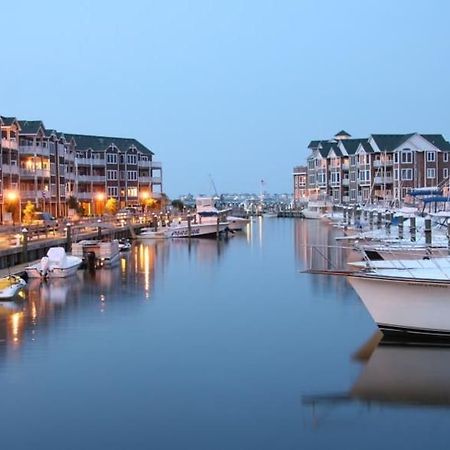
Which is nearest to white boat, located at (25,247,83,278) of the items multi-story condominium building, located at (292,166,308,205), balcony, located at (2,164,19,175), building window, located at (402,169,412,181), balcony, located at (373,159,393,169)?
balcony, located at (2,164,19,175)

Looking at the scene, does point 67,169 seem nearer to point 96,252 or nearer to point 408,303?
point 96,252

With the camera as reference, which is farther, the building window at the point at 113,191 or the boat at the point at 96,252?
the building window at the point at 113,191

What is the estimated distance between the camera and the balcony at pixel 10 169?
65569mm

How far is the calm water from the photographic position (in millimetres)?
15547

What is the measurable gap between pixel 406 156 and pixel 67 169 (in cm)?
4563

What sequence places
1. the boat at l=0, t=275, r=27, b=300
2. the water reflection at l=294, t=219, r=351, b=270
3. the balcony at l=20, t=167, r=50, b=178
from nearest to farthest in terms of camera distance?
the boat at l=0, t=275, r=27, b=300, the water reflection at l=294, t=219, r=351, b=270, the balcony at l=20, t=167, r=50, b=178

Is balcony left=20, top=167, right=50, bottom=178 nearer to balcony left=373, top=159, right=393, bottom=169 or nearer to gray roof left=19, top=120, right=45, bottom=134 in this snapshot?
gray roof left=19, top=120, right=45, bottom=134

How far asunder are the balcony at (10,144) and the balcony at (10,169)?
1672 millimetres

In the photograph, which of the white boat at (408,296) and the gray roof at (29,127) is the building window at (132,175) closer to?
the gray roof at (29,127)

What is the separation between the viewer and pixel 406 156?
10488cm

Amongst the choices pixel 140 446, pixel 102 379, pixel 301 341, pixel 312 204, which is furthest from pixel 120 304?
pixel 312 204

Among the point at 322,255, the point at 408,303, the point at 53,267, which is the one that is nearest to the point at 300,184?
the point at 53,267

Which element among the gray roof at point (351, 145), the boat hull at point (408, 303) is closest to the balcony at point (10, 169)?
the boat hull at point (408, 303)

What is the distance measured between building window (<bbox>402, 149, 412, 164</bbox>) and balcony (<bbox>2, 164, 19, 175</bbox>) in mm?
56086
